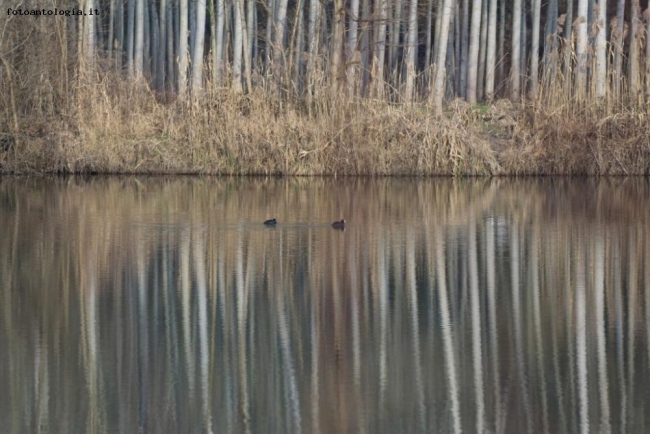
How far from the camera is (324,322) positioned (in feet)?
28.2

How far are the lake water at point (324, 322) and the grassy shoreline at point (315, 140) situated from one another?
8057mm

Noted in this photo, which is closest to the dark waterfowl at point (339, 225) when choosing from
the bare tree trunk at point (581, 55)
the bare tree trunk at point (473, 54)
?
the bare tree trunk at point (581, 55)

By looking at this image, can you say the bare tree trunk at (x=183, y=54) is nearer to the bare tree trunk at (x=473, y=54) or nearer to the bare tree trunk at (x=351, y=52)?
the bare tree trunk at (x=351, y=52)

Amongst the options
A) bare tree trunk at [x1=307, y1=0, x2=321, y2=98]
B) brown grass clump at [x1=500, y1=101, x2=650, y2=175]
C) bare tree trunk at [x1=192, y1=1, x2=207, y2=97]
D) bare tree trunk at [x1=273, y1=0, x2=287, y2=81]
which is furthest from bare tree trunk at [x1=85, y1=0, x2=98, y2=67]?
brown grass clump at [x1=500, y1=101, x2=650, y2=175]

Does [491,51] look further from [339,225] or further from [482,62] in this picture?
[339,225]

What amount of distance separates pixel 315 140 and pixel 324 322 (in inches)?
634

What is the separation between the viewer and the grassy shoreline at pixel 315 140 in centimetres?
2444

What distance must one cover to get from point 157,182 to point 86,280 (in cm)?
1262

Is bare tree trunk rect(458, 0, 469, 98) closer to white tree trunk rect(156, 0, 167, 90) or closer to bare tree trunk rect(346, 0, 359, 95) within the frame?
bare tree trunk rect(346, 0, 359, 95)

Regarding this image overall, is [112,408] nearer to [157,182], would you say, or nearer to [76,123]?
[157,182]

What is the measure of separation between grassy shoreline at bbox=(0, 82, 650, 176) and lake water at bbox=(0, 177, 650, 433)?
806 cm

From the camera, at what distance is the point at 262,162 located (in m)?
24.8

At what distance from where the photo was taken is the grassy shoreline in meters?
24.4

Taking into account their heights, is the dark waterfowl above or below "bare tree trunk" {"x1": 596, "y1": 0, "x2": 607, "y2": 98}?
below
